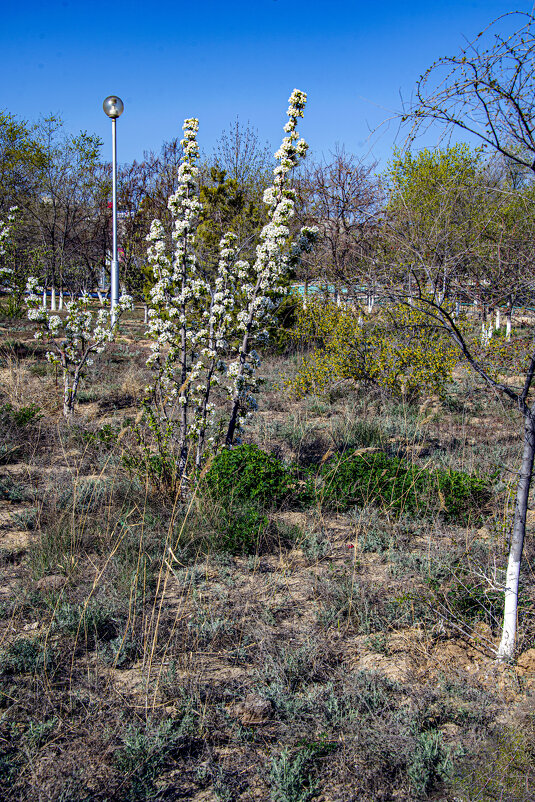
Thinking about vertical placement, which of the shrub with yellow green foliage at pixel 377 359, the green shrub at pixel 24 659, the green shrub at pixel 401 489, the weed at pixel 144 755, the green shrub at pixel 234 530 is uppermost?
the shrub with yellow green foliage at pixel 377 359

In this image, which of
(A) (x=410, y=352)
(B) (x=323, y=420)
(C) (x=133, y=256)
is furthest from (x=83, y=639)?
(C) (x=133, y=256)

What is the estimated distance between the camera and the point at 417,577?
148 inches

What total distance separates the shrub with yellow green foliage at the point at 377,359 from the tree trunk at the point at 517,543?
16.2 feet

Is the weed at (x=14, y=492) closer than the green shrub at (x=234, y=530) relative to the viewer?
No

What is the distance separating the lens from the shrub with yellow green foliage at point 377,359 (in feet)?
26.3

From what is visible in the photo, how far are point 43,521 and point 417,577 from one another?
289 centimetres

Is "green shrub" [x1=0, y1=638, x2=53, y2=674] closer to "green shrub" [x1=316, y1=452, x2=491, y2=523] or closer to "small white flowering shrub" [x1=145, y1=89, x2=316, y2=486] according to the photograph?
"small white flowering shrub" [x1=145, y1=89, x2=316, y2=486]

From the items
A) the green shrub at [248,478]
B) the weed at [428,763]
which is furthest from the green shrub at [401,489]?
the weed at [428,763]

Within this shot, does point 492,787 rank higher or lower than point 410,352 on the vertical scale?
lower

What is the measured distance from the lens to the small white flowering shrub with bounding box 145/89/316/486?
5.27 meters

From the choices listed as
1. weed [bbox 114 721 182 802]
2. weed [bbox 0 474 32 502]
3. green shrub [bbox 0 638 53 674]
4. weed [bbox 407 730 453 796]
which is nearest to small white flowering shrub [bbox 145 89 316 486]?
weed [bbox 0 474 32 502]

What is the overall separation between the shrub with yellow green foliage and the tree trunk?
4949mm

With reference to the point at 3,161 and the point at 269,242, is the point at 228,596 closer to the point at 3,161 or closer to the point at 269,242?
the point at 269,242

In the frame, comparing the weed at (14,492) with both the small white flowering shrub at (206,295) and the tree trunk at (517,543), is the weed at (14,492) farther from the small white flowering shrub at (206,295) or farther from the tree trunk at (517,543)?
the tree trunk at (517,543)
